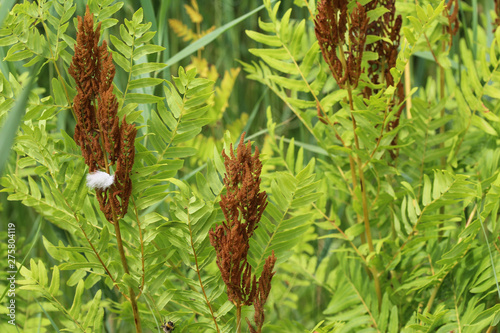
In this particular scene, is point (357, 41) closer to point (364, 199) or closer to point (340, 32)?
point (340, 32)

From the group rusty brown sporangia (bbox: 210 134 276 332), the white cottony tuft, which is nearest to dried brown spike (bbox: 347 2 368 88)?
rusty brown sporangia (bbox: 210 134 276 332)

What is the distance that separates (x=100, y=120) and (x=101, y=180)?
51 mm

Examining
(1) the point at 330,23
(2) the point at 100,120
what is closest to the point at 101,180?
(2) the point at 100,120

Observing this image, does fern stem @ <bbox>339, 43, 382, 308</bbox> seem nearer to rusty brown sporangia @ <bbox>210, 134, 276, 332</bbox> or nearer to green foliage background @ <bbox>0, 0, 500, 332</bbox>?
green foliage background @ <bbox>0, 0, 500, 332</bbox>

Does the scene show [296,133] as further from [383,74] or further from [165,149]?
[165,149]

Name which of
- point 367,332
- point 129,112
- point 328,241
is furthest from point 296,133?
point 129,112

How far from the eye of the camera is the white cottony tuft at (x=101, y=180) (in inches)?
18.0

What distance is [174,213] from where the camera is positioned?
532 millimetres

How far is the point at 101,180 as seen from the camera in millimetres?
458

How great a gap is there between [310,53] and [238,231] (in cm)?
25

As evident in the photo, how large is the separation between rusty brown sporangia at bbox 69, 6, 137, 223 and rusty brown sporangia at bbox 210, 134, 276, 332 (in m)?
0.09

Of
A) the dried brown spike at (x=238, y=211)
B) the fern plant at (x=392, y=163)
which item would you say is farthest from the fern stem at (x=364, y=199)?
the dried brown spike at (x=238, y=211)

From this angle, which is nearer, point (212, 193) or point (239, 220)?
point (239, 220)

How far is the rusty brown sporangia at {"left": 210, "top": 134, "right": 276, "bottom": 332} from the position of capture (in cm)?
45
